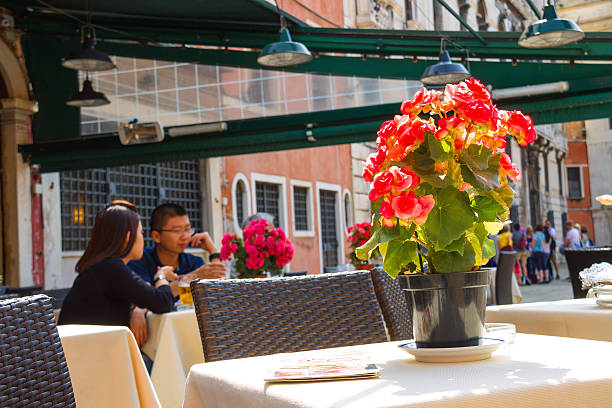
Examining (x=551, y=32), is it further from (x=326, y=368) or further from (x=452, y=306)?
(x=326, y=368)

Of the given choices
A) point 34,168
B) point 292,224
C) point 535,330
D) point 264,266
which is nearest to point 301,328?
point 535,330

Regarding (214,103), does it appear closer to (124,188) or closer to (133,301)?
(124,188)

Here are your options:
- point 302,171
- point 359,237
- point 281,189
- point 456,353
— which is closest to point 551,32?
point 359,237

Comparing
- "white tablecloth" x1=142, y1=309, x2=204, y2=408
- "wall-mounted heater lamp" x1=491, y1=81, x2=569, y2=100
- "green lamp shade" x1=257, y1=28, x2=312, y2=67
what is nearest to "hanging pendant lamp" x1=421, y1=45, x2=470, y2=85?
"wall-mounted heater lamp" x1=491, y1=81, x2=569, y2=100

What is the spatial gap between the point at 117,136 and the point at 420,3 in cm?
1335

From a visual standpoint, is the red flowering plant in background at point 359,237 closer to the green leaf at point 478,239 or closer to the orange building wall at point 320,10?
the green leaf at point 478,239

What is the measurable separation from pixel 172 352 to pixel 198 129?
6.73 m

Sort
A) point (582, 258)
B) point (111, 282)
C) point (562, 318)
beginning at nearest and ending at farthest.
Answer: point (562, 318) < point (111, 282) < point (582, 258)

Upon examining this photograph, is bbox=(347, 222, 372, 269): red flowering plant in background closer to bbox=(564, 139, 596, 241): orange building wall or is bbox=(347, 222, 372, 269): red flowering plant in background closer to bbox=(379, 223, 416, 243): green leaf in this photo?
bbox=(379, 223, 416, 243): green leaf

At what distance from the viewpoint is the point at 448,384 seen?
133 cm

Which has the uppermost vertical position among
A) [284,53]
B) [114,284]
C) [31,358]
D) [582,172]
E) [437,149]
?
[582,172]

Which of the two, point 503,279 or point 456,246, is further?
point 503,279

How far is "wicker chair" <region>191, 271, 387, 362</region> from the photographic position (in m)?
2.23

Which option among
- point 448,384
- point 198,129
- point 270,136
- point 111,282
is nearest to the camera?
point 448,384
